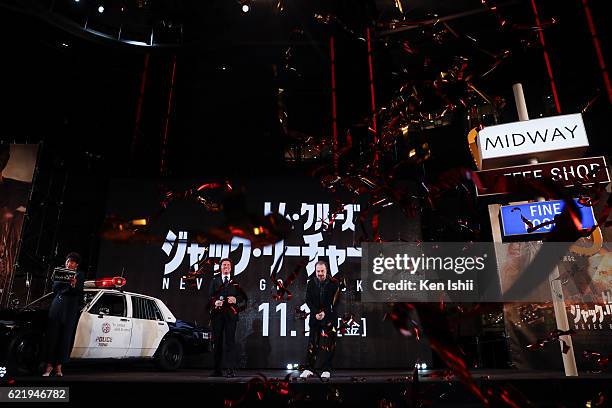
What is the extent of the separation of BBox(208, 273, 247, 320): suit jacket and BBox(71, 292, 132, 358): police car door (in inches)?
61.2

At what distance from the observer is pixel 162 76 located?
8430mm

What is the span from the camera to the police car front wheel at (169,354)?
722 centimetres

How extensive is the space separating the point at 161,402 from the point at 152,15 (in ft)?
19.9

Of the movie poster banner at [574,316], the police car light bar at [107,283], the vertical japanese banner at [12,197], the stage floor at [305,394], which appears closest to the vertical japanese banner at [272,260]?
the police car light bar at [107,283]

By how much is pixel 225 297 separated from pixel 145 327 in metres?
1.76

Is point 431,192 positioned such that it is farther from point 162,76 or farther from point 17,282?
point 17,282

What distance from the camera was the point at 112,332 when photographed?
659cm

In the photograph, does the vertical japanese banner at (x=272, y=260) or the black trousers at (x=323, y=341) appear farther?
the vertical japanese banner at (x=272, y=260)

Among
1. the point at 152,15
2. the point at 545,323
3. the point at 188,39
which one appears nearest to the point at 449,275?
the point at 545,323

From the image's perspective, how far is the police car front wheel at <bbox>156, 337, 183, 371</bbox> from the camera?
23.7ft

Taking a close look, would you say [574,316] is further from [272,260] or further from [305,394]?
[272,260]

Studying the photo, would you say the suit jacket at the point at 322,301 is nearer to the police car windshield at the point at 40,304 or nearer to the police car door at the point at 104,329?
the police car door at the point at 104,329

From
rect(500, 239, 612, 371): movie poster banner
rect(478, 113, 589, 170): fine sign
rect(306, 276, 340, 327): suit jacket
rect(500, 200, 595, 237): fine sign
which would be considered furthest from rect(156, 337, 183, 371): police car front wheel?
rect(500, 239, 612, 371): movie poster banner

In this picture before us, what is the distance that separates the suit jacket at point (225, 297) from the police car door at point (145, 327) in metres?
1.46
